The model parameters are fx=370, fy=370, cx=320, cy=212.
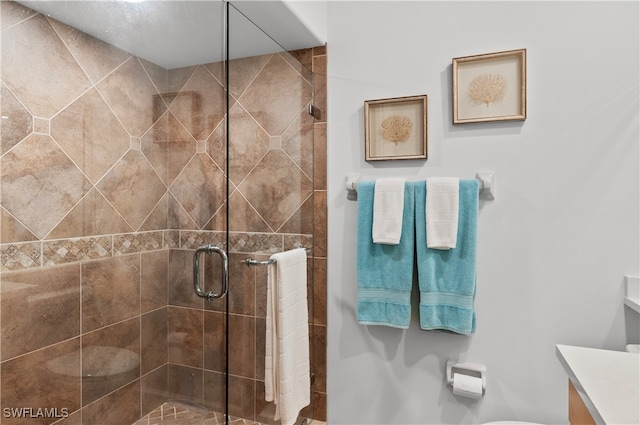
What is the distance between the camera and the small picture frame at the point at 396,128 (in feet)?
5.35

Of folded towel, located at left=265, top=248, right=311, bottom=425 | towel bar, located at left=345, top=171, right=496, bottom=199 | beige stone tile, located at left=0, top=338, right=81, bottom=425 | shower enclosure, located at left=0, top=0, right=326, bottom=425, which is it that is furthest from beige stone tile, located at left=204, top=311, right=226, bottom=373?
towel bar, located at left=345, top=171, right=496, bottom=199

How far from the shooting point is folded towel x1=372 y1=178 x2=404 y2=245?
1540 millimetres

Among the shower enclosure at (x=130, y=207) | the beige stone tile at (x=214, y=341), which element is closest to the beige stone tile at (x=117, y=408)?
the shower enclosure at (x=130, y=207)

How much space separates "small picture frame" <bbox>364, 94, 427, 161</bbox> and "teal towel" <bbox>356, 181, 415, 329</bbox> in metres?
0.18

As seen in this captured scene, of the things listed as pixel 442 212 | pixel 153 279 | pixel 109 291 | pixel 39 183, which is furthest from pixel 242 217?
pixel 442 212

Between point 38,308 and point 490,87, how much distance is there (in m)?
1.67

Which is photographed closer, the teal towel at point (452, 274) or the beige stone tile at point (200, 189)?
the beige stone tile at point (200, 189)

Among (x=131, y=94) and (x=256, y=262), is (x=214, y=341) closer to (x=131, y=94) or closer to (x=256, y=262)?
(x=256, y=262)

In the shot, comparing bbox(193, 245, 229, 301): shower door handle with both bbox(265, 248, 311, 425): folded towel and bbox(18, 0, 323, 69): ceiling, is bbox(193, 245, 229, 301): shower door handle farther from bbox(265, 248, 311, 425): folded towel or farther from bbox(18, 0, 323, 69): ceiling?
bbox(18, 0, 323, 69): ceiling

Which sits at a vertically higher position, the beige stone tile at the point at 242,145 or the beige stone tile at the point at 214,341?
the beige stone tile at the point at 242,145

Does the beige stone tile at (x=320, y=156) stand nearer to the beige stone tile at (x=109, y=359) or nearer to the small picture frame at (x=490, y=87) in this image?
the small picture frame at (x=490, y=87)

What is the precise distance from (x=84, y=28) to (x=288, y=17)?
2.70 feet

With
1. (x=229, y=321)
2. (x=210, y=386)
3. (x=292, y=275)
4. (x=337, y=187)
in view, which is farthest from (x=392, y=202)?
(x=210, y=386)

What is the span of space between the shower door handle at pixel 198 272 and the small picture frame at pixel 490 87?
1089 mm
